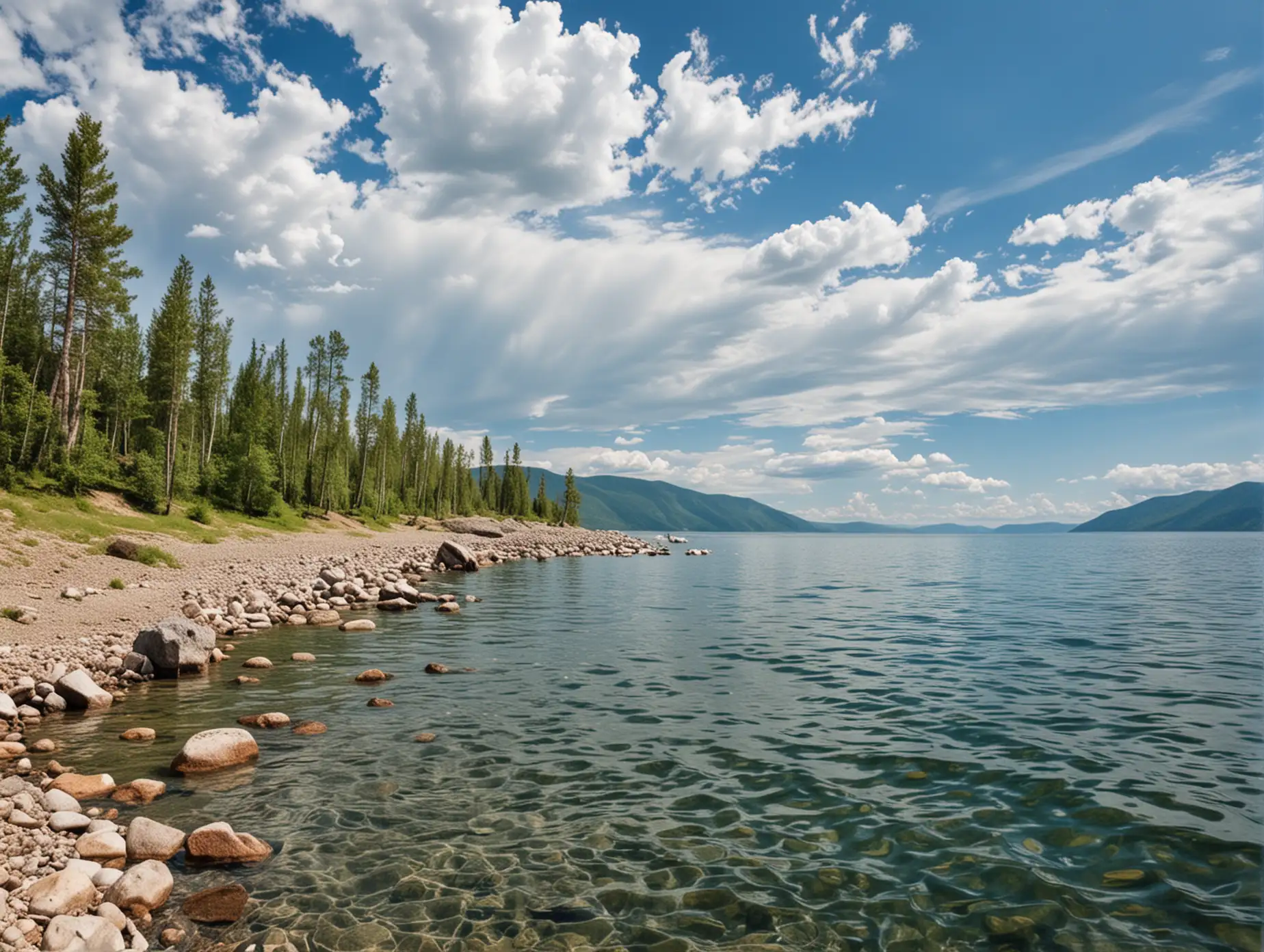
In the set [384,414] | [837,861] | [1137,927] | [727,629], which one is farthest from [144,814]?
[384,414]

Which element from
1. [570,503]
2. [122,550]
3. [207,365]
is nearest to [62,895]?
[122,550]

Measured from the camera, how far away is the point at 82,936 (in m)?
5.73

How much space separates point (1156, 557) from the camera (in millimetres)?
84750

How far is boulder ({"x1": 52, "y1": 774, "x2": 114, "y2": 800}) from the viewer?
30.4ft

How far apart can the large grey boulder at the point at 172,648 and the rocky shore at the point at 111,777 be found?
1.3 inches

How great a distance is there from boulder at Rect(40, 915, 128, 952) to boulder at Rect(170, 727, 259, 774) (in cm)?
477

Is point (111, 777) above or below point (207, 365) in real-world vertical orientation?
below

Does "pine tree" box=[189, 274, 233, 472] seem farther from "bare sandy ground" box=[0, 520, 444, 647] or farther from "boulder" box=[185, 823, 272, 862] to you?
"boulder" box=[185, 823, 272, 862]

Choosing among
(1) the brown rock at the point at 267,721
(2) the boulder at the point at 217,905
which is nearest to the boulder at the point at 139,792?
(1) the brown rock at the point at 267,721

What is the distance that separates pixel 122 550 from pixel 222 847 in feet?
99.3

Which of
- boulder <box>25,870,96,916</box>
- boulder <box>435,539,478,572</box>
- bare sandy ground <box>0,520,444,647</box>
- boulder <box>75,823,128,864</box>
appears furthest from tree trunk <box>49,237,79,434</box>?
boulder <box>25,870,96,916</box>

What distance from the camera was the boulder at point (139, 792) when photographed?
9.28 m

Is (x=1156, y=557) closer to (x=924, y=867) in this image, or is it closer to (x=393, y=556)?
(x=393, y=556)

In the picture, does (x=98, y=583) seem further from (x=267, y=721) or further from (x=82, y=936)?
(x=82, y=936)
